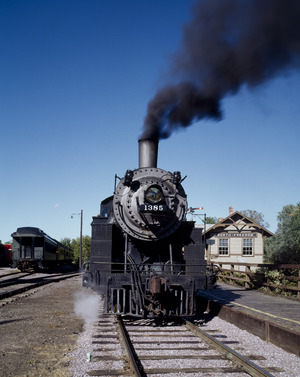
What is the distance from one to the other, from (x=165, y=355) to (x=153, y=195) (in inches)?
142

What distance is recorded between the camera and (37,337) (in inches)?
248

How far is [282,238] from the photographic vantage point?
4438 centimetres

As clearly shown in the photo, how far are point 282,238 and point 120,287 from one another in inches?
1600

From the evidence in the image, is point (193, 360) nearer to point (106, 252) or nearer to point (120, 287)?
point (120, 287)

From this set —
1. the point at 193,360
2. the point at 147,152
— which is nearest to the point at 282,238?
the point at 147,152

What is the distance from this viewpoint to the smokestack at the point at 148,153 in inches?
358

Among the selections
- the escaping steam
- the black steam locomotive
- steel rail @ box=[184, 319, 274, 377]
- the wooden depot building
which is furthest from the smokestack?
the wooden depot building

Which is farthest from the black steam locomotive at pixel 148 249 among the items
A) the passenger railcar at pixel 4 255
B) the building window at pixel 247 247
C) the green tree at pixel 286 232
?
the passenger railcar at pixel 4 255

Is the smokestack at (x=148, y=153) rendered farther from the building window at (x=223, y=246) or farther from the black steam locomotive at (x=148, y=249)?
the building window at (x=223, y=246)

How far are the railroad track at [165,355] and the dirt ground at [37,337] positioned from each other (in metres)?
0.46

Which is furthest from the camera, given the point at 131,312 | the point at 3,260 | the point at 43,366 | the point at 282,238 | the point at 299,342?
the point at 282,238

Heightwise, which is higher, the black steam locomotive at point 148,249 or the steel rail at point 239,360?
the black steam locomotive at point 148,249

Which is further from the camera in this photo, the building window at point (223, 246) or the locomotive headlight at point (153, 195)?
the building window at point (223, 246)

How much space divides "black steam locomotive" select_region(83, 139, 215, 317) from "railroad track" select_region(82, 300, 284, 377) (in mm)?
651
